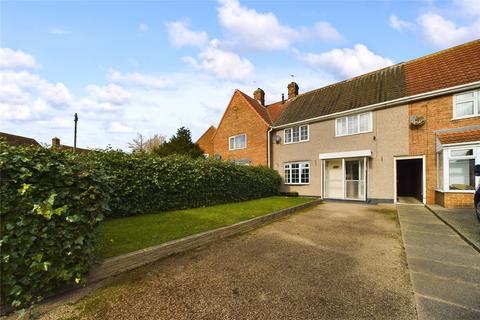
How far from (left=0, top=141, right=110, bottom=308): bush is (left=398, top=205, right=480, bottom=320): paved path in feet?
15.2

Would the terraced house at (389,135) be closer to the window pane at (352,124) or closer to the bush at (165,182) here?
the window pane at (352,124)

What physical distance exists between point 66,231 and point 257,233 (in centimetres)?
467

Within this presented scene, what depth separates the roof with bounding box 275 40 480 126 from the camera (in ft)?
37.7

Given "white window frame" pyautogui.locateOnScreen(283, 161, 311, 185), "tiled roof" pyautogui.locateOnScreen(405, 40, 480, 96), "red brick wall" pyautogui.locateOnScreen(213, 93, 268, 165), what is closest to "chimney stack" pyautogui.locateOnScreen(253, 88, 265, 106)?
"red brick wall" pyautogui.locateOnScreen(213, 93, 268, 165)

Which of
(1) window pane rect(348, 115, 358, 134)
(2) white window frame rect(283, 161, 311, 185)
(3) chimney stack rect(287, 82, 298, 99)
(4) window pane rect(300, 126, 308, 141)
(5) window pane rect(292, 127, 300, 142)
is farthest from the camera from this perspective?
(3) chimney stack rect(287, 82, 298, 99)

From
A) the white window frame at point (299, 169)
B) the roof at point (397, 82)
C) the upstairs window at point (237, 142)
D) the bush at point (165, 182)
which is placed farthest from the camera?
the upstairs window at point (237, 142)

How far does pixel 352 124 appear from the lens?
14125 mm

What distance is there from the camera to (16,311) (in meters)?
2.74

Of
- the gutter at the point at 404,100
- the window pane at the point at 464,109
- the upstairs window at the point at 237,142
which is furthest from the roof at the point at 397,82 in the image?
the upstairs window at the point at 237,142

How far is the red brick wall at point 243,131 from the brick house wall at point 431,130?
9.95 meters

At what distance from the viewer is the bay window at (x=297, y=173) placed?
16203 mm

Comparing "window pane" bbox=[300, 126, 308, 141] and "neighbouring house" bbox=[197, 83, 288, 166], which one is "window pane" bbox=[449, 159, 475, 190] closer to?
"window pane" bbox=[300, 126, 308, 141]

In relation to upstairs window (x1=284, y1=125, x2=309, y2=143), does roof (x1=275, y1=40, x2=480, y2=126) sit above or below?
above

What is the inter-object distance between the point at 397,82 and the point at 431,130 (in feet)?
13.2
